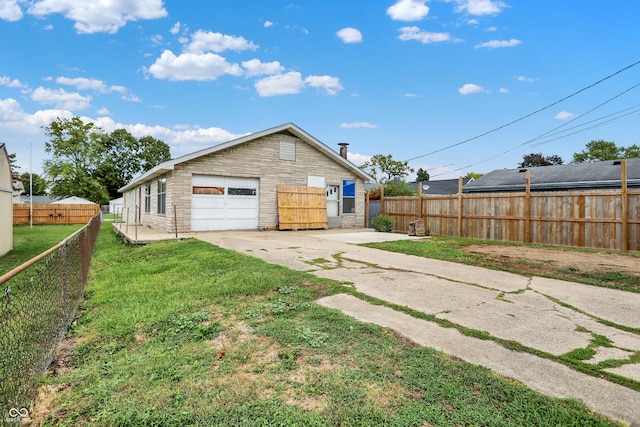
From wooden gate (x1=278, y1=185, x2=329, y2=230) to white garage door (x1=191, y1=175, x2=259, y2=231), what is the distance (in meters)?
1.18

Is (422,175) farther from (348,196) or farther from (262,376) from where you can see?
(262,376)

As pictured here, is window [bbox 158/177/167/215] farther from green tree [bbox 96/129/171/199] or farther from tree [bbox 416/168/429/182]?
tree [bbox 416/168/429/182]

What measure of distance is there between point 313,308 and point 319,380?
1554mm

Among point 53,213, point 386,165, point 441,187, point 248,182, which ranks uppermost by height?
point 386,165

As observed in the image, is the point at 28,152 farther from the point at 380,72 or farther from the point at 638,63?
the point at 638,63

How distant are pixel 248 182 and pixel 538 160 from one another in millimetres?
37086

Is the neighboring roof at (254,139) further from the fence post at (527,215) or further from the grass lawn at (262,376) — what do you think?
the grass lawn at (262,376)

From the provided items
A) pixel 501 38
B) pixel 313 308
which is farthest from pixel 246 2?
pixel 313 308

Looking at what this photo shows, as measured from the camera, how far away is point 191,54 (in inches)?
739

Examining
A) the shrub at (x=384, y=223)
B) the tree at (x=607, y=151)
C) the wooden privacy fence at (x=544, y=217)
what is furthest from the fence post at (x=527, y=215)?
the tree at (x=607, y=151)

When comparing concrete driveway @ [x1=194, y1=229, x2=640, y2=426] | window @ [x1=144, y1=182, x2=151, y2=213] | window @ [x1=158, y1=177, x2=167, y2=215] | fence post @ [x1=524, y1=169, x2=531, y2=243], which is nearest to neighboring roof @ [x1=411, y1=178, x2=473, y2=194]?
fence post @ [x1=524, y1=169, x2=531, y2=243]

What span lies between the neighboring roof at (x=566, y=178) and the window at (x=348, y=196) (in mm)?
8025

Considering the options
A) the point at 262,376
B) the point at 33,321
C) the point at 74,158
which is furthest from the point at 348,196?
the point at 74,158

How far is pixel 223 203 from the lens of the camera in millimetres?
13750
